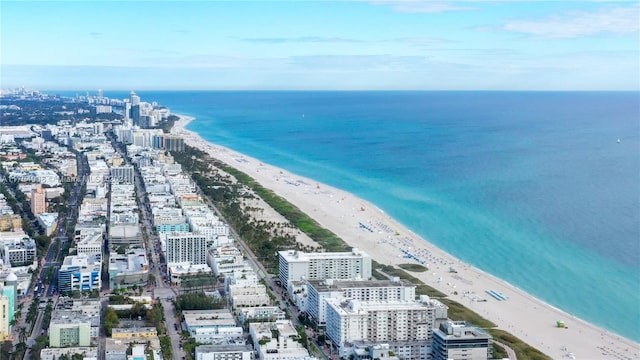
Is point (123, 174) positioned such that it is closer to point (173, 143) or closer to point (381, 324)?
point (173, 143)

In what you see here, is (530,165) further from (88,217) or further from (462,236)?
(88,217)

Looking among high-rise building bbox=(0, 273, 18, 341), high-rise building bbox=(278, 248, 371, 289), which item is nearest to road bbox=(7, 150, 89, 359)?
high-rise building bbox=(0, 273, 18, 341)

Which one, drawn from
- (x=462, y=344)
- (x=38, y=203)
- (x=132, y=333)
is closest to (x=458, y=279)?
(x=462, y=344)

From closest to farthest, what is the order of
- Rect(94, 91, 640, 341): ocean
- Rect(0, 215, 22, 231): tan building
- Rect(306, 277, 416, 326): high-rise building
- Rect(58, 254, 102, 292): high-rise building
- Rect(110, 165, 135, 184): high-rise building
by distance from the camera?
Rect(306, 277, 416, 326): high-rise building
Rect(58, 254, 102, 292): high-rise building
Rect(94, 91, 640, 341): ocean
Rect(0, 215, 22, 231): tan building
Rect(110, 165, 135, 184): high-rise building

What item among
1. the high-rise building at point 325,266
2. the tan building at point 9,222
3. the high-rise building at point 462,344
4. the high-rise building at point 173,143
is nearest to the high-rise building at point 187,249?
the high-rise building at point 325,266

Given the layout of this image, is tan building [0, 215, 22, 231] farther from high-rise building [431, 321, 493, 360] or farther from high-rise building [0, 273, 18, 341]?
high-rise building [431, 321, 493, 360]

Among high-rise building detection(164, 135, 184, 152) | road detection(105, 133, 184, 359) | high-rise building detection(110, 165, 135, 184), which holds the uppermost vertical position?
high-rise building detection(164, 135, 184, 152)
